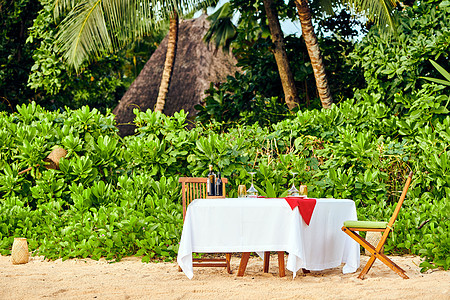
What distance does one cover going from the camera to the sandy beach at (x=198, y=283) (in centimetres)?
349

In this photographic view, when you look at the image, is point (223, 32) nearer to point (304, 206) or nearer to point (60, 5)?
point (60, 5)

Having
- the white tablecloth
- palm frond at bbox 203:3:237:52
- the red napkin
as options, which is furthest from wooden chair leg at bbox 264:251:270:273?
palm frond at bbox 203:3:237:52

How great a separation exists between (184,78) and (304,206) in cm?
1200

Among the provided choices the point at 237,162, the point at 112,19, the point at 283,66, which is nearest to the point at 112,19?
the point at 112,19

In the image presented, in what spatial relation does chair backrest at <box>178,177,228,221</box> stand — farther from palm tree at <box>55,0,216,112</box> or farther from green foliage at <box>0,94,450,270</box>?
palm tree at <box>55,0,216,112</box>

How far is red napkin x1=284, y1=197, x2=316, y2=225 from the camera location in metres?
3.95

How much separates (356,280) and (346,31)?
7.93 m

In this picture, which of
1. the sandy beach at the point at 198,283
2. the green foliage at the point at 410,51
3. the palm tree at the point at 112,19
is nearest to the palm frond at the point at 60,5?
the palm tree at the point at 112,19

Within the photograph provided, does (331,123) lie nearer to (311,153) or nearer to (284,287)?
(311,153)

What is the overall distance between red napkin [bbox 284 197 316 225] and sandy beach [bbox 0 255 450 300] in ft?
1.76

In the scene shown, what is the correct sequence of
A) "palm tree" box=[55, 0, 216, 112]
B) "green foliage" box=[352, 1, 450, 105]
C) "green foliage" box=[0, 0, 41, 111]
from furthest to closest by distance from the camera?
1. "green foliage" box=[0, 0, 41, 111]
2. "palm tree" box=[55, 0, 216, 112]
3. "green foliage" box=[352, 1, 450, 105]

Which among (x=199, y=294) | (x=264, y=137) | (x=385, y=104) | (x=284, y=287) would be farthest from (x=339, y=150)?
(x=199, y=294)

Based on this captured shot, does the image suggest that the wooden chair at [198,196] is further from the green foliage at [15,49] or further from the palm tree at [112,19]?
the green foliage at [15,49]

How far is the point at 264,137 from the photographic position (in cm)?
650
